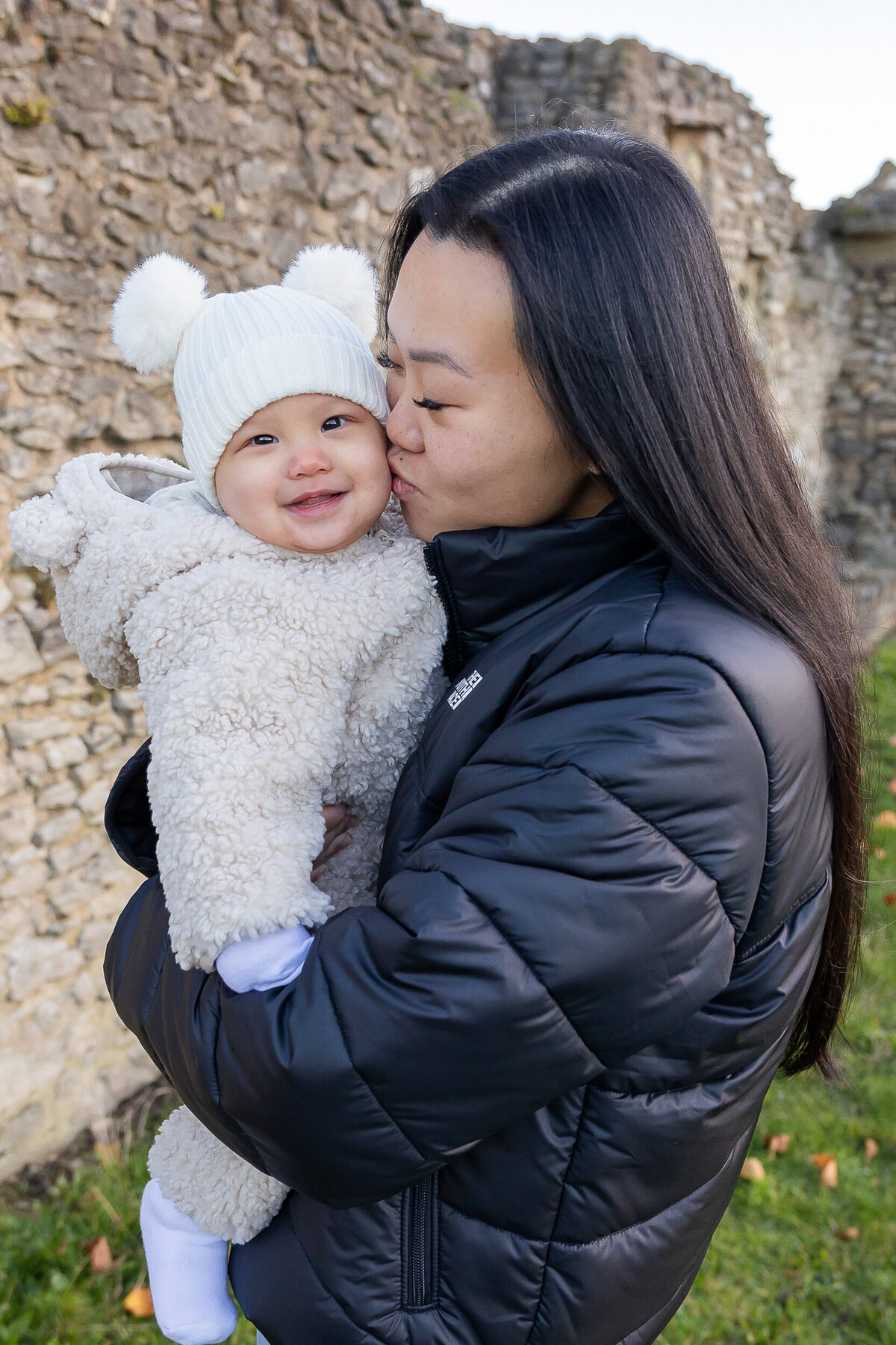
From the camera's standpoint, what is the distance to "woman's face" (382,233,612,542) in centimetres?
117

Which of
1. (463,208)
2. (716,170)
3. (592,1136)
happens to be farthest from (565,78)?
(592,1136)

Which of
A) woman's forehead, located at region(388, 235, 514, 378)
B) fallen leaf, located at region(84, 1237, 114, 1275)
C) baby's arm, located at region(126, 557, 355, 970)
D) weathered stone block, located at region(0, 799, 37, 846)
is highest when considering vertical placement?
woman's forehead, located at region(388, 235, 514, 378)

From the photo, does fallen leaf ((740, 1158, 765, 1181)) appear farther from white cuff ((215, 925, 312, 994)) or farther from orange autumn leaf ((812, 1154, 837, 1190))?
white cuff ((215, 925, 312, 994))

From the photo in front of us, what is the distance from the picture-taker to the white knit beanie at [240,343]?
4.48 feet

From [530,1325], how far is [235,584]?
0.95 metres

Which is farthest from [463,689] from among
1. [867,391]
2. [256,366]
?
[867,391]

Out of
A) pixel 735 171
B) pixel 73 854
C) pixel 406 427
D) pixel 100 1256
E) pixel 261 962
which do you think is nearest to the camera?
pixel 261 962

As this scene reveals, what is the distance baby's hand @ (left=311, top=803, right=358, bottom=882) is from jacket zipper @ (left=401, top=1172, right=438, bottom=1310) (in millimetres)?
418

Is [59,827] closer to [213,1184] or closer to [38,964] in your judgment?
[38,964]

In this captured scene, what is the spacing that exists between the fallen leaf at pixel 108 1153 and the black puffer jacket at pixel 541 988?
216 centimetres

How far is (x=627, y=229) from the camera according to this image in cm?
112

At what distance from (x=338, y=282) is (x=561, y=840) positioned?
1.05 meters

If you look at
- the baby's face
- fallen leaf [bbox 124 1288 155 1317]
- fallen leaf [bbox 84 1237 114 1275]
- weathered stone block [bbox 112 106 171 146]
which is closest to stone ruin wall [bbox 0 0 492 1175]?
weathered stone block [bbox 112 106 171 146]

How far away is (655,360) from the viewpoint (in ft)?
3.68
